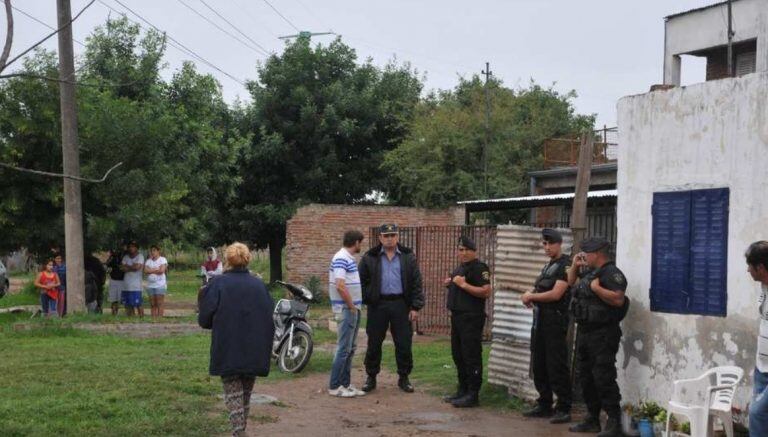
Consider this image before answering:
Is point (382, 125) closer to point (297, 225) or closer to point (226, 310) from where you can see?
point (297, 225)

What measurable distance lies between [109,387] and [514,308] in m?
4.49

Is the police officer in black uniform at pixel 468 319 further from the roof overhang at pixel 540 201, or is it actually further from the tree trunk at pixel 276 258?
the tree trunk at pixel 276 258

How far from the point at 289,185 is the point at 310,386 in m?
22.1

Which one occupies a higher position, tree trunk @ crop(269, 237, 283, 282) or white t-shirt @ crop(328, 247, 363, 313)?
white t-shirt @ crop(328, 247, 363, 313)

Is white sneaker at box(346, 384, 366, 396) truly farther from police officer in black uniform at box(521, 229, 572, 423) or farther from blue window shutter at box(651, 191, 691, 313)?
blue window shutter at box(651, 191, 691, 313)

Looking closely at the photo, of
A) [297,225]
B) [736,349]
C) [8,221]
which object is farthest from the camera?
[297,225]

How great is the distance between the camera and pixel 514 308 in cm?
1086

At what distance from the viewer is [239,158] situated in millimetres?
33094

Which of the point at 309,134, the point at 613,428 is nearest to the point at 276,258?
the point at 309,134

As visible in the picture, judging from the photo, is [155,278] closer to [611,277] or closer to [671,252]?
[611,277]

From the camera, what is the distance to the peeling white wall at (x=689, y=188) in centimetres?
820

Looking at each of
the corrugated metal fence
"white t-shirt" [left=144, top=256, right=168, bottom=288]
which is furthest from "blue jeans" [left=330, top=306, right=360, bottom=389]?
"white t-shirt" [left=144, top=256, right=168, bottom=288]

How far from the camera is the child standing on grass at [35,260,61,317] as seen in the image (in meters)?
20.4

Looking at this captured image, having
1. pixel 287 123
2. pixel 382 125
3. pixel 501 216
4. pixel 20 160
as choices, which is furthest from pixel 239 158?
pixel 20 160
